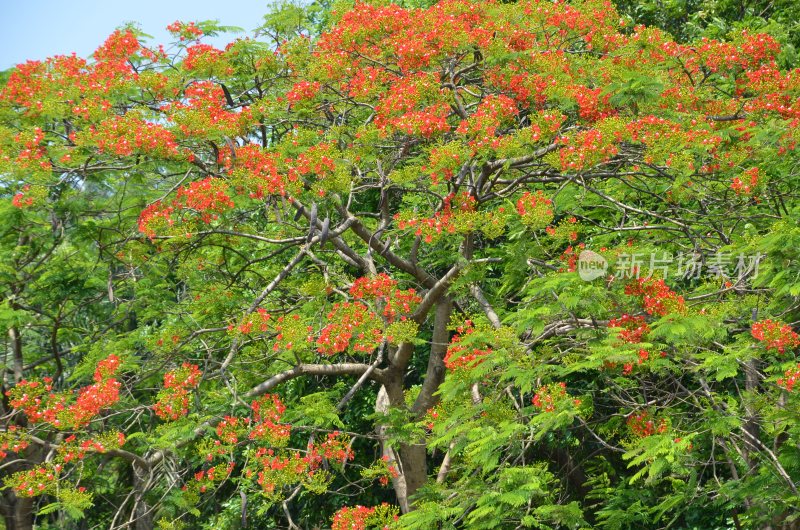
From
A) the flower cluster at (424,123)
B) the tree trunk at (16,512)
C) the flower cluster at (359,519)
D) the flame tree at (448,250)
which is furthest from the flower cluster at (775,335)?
the tree trunk at (16,512)

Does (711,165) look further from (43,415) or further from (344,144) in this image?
(43,415)

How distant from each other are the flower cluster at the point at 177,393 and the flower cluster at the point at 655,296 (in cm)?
326

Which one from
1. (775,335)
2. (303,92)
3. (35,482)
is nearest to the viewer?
(775,335)

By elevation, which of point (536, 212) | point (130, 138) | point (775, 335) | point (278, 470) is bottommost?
point (278, 470)

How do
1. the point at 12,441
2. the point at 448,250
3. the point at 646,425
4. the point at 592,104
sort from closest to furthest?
the point at 646,425
the point at 592,104
the point at 12,441
the point at 448,250

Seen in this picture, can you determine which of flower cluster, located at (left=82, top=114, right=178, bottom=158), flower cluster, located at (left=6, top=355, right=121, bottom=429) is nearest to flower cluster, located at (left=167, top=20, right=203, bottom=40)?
flower cluster, located at (left=82, top=114, right=178, bottom=158)

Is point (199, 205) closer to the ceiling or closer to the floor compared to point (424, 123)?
closer to the floor

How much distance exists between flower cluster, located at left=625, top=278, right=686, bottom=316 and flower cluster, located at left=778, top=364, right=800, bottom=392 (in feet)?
2.29

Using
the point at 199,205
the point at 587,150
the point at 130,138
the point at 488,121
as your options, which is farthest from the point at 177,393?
the point at 587,150

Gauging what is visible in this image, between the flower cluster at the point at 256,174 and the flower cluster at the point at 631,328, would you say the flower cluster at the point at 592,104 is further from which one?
the flower cluster at the point at 256,174

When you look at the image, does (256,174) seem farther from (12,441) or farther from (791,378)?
(791,378)

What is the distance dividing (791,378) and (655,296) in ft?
2.93

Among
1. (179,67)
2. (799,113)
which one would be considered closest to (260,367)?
(179,67)

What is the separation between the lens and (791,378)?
5.10 m
